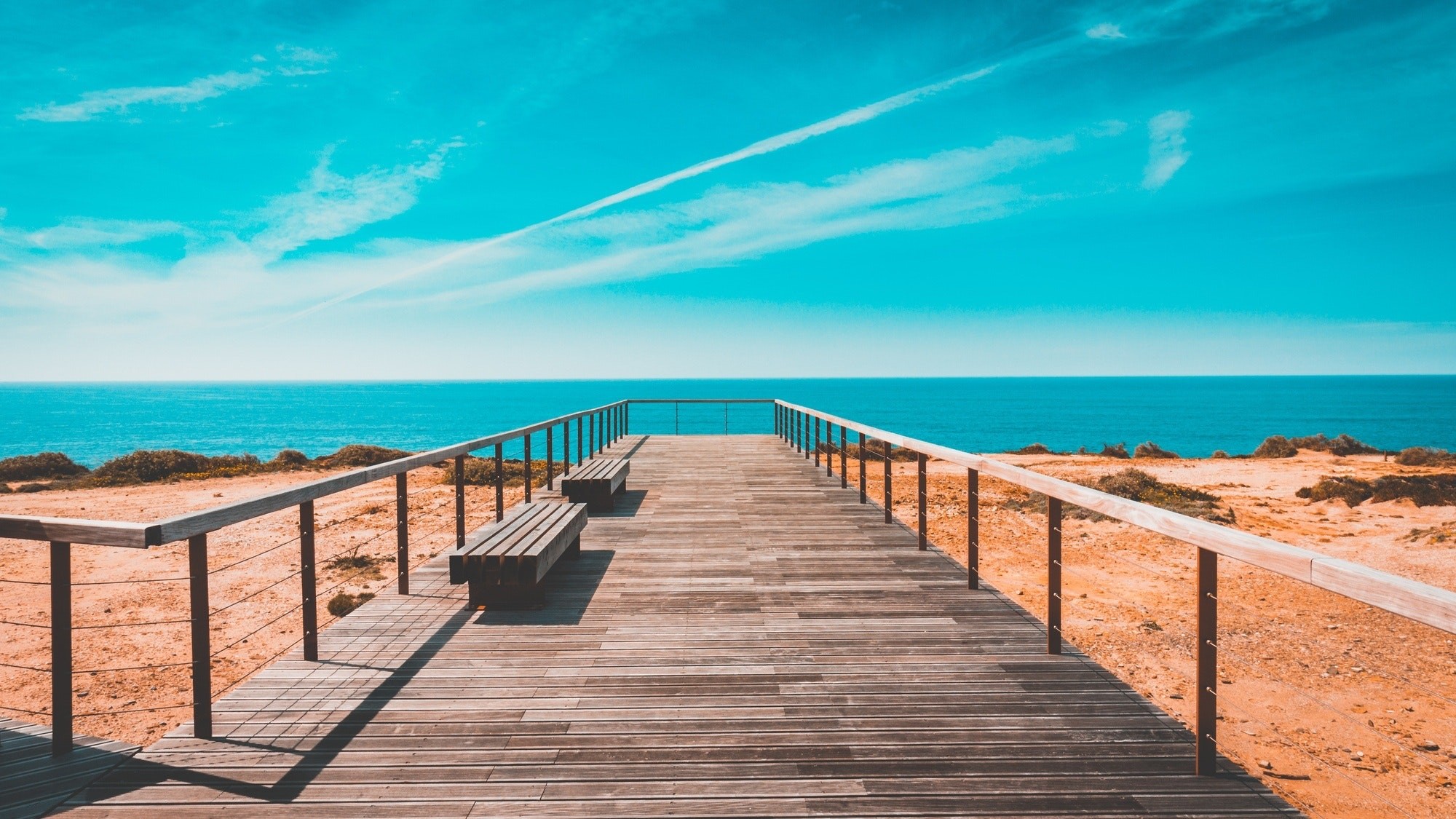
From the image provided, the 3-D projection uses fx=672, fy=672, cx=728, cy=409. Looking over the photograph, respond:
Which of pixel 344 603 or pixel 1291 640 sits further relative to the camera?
pixel 344 603

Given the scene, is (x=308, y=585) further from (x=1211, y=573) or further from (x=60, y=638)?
(x=1211, y=573)

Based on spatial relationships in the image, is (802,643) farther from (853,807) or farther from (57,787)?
(57,787)

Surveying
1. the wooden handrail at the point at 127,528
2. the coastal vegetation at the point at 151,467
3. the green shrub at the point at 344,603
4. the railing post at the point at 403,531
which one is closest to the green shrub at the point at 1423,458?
the railing post at the point at 403,531

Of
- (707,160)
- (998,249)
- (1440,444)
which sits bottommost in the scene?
A: (1440,444)

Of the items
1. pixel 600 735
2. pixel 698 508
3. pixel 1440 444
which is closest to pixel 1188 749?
pixel 600 735

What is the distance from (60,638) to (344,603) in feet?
19.1

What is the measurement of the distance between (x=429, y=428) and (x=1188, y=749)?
252ft

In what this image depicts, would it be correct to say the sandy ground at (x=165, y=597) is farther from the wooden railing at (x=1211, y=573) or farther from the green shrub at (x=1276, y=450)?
the green shrub at (x=1276, y=450)

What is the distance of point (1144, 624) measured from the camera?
700cm

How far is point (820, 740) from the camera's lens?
2.60 metres

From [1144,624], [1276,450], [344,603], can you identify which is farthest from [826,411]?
[344,603]

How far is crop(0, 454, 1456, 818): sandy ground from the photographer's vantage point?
451 centimetres

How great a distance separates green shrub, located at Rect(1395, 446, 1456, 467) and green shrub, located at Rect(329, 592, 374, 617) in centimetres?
2655

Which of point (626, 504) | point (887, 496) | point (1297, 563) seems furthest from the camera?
point (626, 504)
